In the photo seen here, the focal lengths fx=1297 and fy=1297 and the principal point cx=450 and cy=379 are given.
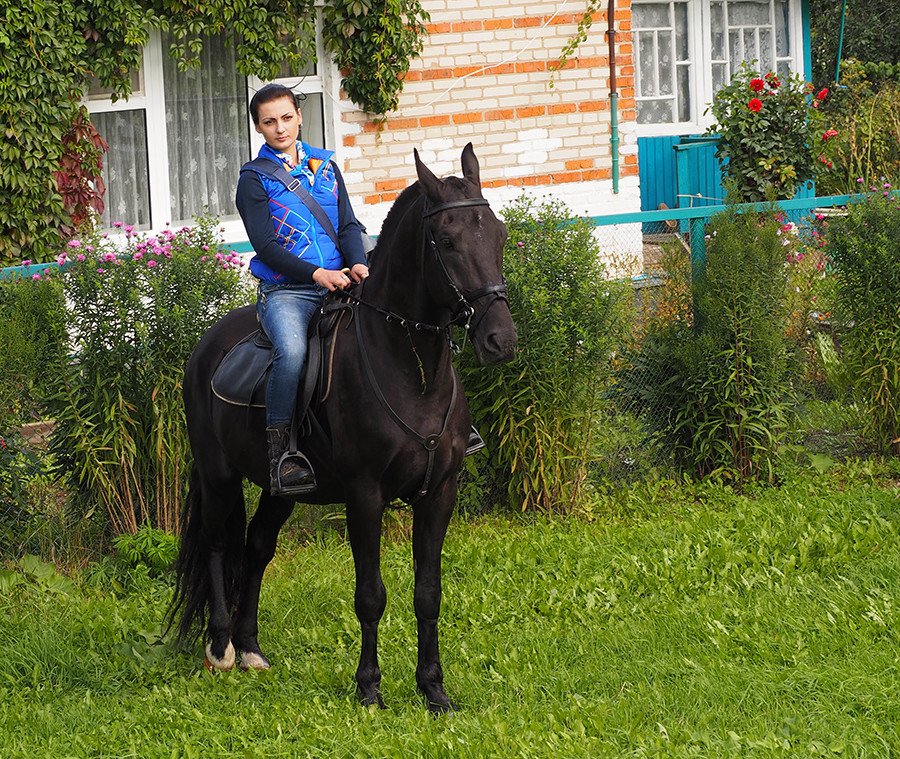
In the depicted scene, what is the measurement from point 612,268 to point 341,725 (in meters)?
4.60

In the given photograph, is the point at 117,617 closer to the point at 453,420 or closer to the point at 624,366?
the point at 453,420

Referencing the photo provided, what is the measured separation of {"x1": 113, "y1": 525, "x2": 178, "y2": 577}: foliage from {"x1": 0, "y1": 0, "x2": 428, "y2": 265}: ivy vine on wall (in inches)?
172

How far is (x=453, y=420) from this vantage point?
226 inches

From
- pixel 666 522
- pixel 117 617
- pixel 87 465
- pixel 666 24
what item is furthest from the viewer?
pixel 666 24

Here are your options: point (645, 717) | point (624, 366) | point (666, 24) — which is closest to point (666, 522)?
point (624, 366)

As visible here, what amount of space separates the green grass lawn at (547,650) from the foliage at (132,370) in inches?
21.4

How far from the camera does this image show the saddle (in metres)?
5.85

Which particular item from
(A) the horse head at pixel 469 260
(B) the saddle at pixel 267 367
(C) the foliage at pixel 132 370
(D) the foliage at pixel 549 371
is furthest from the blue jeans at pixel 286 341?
(D) the foliage at pixel 549 371

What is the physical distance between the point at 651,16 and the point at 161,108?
778cm

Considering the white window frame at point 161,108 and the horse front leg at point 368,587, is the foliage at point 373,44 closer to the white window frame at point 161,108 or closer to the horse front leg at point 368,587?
the white window frame at point 161,108

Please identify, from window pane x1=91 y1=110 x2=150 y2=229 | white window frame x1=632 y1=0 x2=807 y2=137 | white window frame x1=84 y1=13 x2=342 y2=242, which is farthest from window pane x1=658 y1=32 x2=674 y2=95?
window pane x1=91 y1=110 x2=150 y2=229

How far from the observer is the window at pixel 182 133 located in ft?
40.1

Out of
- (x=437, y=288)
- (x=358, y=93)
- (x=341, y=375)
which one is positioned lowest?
(x=341, y=375)

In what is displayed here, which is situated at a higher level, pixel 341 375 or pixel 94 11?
pixel 94 11
